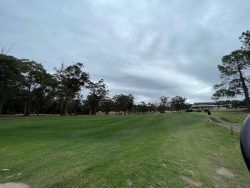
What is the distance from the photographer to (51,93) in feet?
325

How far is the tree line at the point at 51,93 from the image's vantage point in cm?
7612

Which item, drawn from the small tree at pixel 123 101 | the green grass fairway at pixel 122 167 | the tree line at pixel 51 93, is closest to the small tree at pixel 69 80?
the tree line at pixel 51 93

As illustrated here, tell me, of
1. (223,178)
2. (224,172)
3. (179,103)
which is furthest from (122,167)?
(179,103)

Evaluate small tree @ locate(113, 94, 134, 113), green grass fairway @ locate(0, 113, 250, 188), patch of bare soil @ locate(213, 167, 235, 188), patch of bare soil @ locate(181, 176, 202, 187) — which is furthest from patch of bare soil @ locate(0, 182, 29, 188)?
small tree @ locate(113, 94, 134, 113)

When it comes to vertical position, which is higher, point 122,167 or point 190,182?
point 122,167

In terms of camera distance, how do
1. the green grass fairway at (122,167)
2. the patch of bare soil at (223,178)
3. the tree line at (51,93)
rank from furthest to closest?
the tree line at (51,93) → the patch of bare soil at (223,178) → the green grass fairway at (122,167)

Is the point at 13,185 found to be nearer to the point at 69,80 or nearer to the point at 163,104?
the point at 69,80

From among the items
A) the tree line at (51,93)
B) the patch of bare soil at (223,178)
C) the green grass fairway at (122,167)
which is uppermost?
the tree line at (51,93)

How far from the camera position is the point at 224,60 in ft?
274

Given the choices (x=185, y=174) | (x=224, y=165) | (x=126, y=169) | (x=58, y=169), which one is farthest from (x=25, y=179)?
(x=224, y=165)

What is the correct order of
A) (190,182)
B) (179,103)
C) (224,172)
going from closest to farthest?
(190,182), (224,172), (179,103)

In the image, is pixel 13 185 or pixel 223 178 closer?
pixel 13 185

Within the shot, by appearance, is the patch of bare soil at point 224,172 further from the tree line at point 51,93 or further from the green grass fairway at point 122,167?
the tree line at point 51,93

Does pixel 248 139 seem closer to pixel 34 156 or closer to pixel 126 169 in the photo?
pixel 126 169
